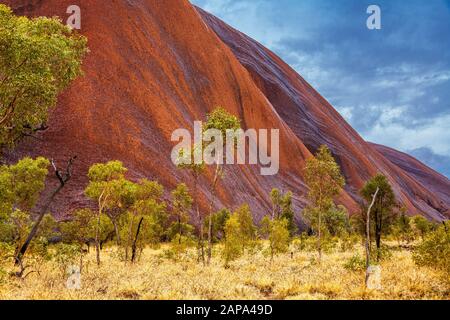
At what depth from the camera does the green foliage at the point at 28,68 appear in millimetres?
12430

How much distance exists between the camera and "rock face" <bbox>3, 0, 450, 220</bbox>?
4827cm

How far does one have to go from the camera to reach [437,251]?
1507 cm

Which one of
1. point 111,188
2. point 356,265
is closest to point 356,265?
point 356,265

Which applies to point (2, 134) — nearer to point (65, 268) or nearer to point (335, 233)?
point (65, 268)

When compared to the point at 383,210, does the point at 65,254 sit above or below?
below

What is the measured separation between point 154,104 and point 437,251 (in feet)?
158

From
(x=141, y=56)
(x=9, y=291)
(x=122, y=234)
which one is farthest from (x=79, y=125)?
(x=9, y=291)

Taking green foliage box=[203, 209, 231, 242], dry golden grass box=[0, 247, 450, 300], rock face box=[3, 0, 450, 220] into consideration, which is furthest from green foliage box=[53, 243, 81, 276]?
green foliage box=[203, 209, 231, 242]

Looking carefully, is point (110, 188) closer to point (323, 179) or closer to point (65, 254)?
point (65, 254)

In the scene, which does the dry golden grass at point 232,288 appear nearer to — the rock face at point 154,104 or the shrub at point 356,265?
the shrub at point 356,265

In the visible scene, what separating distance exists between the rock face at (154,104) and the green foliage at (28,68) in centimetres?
2881

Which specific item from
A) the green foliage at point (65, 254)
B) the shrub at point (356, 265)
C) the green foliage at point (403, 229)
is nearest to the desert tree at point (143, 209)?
the green foliage at point (65, 254)

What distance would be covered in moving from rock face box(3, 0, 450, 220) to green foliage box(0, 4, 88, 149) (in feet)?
94.5

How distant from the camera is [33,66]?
13.1 m
